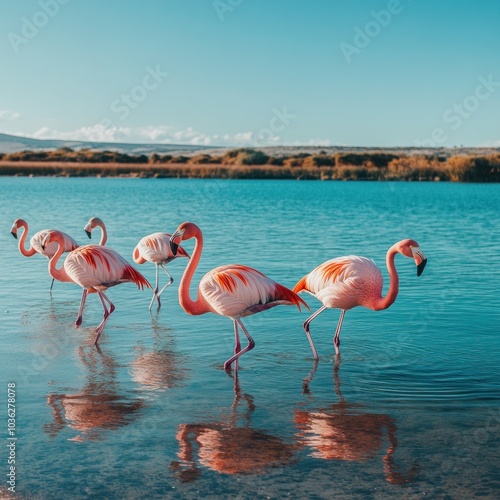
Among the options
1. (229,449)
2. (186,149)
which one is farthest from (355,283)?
(186,149)

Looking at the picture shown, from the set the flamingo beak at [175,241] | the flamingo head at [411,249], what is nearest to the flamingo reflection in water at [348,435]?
the flamingo head at [411,249]

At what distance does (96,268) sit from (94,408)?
235cm

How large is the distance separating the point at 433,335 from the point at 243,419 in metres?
3.38

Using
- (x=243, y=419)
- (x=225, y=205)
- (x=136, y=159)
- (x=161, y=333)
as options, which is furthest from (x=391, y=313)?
(x=136, y=159)

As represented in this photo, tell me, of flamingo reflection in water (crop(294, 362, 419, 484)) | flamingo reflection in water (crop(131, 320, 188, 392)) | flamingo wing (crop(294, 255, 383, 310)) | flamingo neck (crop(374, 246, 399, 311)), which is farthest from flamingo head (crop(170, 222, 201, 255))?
flamingo reflection in water (crop(294, 362, 419, 484))

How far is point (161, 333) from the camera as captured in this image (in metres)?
8.19

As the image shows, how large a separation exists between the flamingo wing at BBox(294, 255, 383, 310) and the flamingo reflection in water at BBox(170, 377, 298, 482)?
72.1 inches

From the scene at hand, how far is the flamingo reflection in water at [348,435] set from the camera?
15.6 feet

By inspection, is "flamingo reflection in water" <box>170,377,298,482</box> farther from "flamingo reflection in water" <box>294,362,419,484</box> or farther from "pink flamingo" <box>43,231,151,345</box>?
"pink flamingo" <box>43,231,151,345</box>

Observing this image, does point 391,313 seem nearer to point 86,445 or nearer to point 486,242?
point 86,445

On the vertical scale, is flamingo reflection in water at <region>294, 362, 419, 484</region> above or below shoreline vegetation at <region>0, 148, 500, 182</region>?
below

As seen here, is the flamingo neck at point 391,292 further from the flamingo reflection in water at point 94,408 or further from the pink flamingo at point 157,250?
the pink flamingo at point 157,250

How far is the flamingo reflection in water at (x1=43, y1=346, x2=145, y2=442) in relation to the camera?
5.25 m

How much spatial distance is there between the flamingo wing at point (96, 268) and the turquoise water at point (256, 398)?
627 mm
